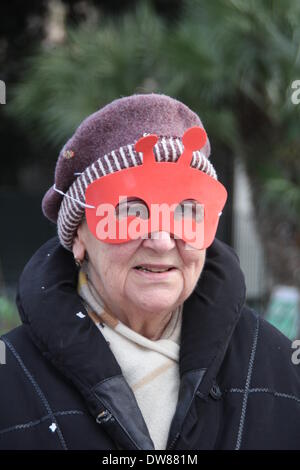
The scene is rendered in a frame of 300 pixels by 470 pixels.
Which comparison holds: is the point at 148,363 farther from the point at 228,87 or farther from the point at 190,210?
the point at 228,87

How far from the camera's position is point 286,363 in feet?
6.63

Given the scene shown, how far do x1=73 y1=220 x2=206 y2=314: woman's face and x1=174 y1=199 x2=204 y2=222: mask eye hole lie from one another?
0.08 metres

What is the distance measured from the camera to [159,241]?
1822 mm

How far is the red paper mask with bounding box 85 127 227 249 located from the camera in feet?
6.00

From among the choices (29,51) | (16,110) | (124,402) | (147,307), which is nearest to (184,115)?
(147,307)

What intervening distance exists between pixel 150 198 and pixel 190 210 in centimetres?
14

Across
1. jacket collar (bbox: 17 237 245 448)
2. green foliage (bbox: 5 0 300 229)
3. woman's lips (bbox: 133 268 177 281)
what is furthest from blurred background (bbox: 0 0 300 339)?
woman's lips (bbox: 133 268 177 281)

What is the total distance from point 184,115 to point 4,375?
0.94 m

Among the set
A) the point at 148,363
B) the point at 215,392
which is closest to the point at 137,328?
the point at 148,363

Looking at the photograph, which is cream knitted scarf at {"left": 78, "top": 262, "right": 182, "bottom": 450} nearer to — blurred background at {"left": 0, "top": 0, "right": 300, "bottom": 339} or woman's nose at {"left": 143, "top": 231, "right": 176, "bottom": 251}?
woman's nose at {"left": 143, "top": 231, "right": 176, "bottom": 251}

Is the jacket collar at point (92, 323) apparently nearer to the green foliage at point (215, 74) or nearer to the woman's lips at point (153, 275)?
the woman's lips at point (153, 275)

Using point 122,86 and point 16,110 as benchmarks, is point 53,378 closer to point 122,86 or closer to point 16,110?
point 122,86

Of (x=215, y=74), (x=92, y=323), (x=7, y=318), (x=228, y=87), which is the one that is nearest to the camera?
(x=92, y=323)

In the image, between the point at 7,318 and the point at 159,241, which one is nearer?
the point at 159,241
